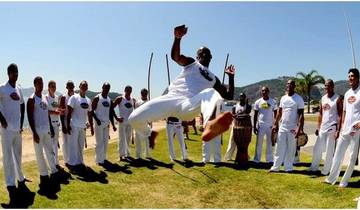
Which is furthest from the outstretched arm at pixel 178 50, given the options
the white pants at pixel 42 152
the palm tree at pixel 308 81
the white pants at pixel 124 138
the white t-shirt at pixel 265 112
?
Result: the palm tree at pixel 308 81

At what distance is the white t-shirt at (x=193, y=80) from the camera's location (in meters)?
7.30

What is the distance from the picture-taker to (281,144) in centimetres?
1240

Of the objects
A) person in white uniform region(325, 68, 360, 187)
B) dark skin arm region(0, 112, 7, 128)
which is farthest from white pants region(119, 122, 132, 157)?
person in white uniform region(325, 68, 360, 187)

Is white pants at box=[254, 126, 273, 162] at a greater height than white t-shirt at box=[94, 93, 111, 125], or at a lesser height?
lesser

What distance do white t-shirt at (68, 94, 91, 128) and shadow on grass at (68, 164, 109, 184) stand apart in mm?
1177

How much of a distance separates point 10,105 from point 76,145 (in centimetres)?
340

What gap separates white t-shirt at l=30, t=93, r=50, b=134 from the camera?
9920 mm

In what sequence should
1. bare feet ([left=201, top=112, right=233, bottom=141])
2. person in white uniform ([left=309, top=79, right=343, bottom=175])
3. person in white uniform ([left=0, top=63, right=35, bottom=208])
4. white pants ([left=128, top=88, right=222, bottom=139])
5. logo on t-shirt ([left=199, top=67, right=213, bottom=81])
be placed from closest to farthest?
bare feet ([left=201, top=112, right=233, bottom=141]) → white pants ([left=128, top=88, right=222, bottom=139]) → logo on t-shirt ([left=199, top=67, right=213, bottom=81]) → person in white uniform ([left=0, top=63, right=35, bottom=208]) → person in white uniform ([left=309, top=79, right=343, bottom=175])

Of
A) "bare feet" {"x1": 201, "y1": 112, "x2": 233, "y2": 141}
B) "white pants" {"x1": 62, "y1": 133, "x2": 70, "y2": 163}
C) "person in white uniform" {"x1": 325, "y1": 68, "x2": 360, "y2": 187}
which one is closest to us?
"bare feet" {"x1": 201, "y1": 112, "x2": 233, "y2": 141}

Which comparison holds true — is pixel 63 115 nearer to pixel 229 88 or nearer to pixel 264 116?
pixel 229 88

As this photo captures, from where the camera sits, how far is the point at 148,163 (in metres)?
13.6

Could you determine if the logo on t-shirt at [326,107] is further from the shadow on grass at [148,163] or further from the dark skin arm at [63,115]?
the dark skin arm at [63,115]

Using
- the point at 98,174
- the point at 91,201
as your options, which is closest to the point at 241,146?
the point at 98,174

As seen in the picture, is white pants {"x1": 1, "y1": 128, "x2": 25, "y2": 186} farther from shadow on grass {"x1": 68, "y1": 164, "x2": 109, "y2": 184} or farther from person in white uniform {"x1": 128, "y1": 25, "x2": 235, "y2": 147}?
person in white uniform {"x1": 128, "y1": 25, "x2": 235, "y2": 147}
